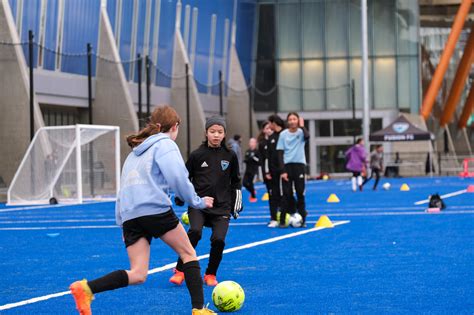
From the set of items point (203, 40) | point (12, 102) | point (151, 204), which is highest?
point (203, 40)

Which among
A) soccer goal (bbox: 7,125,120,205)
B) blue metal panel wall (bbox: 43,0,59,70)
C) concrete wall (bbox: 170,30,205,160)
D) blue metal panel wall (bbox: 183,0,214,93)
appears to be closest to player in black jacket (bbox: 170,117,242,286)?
soccer goal (bbox: 7,125,120,205)

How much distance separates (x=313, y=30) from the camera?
192ft

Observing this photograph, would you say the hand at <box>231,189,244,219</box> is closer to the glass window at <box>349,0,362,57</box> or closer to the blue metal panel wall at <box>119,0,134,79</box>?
the blue metal panel wall at <box>119,0,134,79</box>

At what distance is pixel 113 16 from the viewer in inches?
1614

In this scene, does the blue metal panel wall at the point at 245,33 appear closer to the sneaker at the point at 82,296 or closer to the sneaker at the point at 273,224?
the sneaker at the point at 273,224

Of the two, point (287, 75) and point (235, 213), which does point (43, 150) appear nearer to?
point (235, 213)

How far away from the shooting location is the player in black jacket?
984 cm

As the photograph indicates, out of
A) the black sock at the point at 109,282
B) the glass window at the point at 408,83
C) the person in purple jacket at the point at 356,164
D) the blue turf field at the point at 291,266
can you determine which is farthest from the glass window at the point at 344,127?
the black sock at the point at 109,282

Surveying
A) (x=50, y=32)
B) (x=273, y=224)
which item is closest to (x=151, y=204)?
(x=273, y=224)

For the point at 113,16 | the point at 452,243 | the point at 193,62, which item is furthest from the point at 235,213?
the point at 193,62

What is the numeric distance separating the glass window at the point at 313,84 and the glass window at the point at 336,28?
969 mm

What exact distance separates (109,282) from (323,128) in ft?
171

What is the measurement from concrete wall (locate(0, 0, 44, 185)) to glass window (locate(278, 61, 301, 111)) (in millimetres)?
28627

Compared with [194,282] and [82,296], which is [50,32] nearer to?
[194,282]
